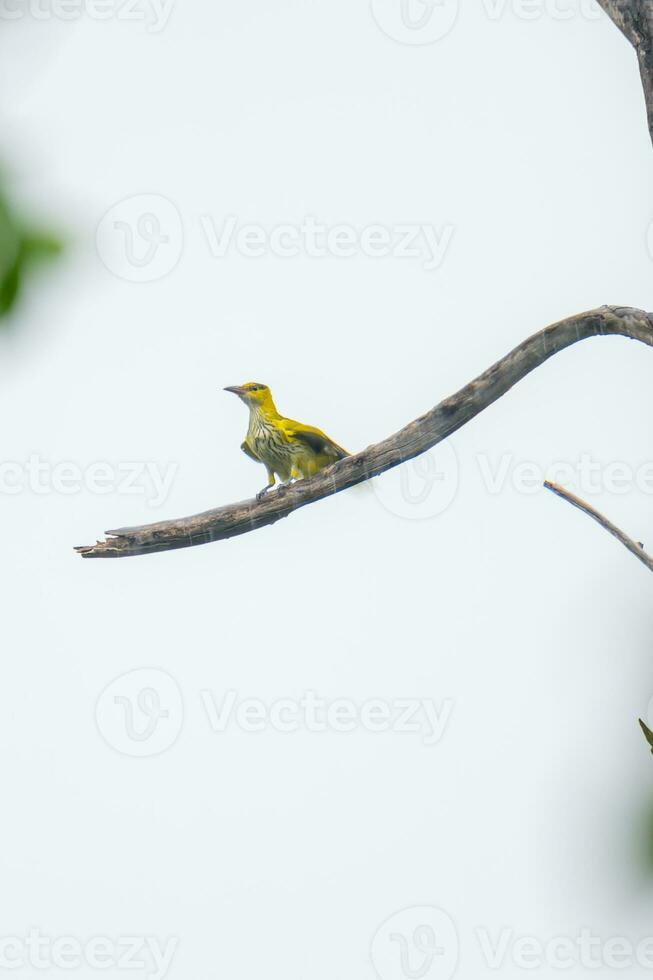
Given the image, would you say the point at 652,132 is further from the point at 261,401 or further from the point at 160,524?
the point at 261,401

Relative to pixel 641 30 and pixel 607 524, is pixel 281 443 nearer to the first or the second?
pixel 607 524

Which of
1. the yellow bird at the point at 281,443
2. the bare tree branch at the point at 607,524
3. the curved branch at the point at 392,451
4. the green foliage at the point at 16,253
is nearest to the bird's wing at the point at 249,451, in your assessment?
the yellow bird at the point at 281,443

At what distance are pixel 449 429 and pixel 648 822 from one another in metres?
3.12

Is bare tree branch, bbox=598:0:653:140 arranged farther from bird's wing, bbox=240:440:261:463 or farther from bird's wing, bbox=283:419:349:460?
bird's wing, bbox=240:440:261:463

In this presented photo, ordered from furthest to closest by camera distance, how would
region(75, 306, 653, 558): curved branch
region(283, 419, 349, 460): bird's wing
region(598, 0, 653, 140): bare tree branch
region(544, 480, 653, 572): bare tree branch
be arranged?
region(283, 419, 349, 460): bird's wing
region(75, 306, 653, 558): curved branch
region(598, 0, 653, 140): bare tree branch
region(544, 480, 653, 572): bare tree branch

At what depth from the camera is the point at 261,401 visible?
6281 mm

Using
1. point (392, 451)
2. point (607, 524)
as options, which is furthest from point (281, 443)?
point (607, 524)

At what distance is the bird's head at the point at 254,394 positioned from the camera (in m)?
6.28

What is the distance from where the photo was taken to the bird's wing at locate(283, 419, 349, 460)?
18.8 ft

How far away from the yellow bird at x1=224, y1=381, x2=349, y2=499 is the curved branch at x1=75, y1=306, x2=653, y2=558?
1.31 metres

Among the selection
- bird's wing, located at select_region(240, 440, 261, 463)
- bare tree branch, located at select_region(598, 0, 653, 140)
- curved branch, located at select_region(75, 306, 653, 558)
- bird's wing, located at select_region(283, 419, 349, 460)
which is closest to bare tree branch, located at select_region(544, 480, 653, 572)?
curved branch, located at select_region(75, 306, 653, 558)

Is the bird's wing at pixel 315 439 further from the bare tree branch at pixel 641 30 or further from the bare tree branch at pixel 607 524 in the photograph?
the bare tree branch at pixel 641 30

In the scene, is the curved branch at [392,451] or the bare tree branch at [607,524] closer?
the bare tree branch at [607,524]

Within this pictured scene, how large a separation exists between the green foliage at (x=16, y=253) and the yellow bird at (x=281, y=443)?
475cm
